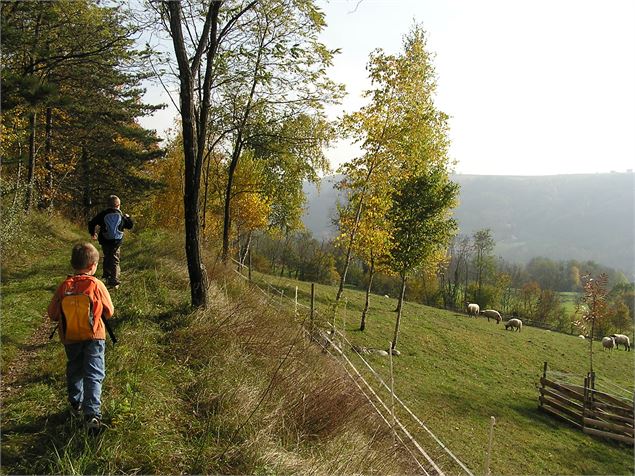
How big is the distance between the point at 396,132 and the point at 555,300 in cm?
6569

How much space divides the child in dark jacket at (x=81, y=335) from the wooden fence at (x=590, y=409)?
18.2 m

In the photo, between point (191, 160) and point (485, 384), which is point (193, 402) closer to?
point (191, 160)

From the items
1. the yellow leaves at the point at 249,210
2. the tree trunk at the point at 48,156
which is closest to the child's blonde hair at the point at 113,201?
the tree trunk at the point at 48,156

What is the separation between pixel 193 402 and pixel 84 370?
49.8 inches

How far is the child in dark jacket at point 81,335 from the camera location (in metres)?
3.76

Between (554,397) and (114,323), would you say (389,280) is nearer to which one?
(554,397)

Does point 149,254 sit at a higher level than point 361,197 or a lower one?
lower

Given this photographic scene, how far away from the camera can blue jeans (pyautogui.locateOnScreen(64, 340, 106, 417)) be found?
3.75 meters

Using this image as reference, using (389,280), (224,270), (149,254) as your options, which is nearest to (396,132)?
(224,270)

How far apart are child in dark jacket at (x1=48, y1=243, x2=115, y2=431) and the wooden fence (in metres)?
18.2

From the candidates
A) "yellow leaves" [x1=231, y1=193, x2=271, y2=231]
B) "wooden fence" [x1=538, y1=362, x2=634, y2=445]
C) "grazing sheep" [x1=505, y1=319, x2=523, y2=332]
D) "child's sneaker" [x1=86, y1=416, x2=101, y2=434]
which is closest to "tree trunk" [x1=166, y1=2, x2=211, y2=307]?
"child's sneaker" [x1=86, y1=416, x2=101, y2=434]

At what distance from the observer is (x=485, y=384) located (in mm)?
18984

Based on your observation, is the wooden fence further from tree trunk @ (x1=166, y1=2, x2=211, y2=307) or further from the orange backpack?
the orange backpack

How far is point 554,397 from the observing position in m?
17.3
